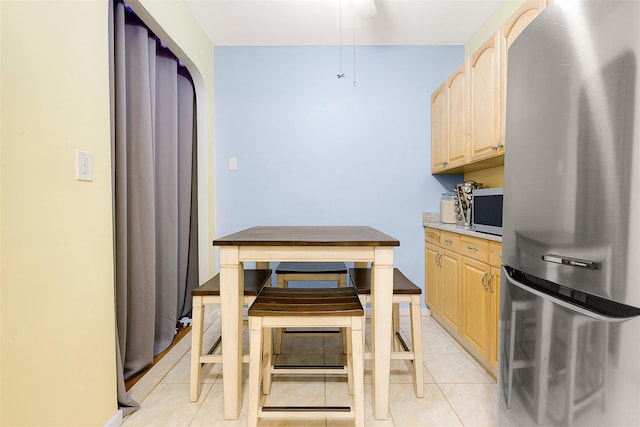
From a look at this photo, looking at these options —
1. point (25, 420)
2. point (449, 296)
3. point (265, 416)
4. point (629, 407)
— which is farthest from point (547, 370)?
point (25, 420)

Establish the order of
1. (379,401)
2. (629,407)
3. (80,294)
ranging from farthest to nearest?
(379,401) < (80,294) < (629,407)

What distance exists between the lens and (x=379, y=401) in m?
1.42

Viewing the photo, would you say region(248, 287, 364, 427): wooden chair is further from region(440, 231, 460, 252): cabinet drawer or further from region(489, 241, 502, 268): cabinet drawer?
region(440, 231, 460, 252): cabinet drawer

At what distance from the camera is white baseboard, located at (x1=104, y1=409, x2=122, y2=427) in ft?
4.41

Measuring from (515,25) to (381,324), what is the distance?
5.91 feet

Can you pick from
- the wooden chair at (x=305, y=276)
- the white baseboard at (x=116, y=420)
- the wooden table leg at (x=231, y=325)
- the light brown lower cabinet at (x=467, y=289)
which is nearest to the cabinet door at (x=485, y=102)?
the light brown lower cabinet at (x=467, y=289)

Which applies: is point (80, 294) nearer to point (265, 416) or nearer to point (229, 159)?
point (265, 416)

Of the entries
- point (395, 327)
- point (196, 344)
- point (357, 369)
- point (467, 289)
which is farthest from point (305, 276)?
point (467, 289)

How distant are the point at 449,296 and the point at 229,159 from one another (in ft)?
Answer: 7.27

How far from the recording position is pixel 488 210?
1.96 meters

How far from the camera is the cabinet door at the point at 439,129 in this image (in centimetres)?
253

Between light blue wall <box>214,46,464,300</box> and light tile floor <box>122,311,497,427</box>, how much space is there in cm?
107

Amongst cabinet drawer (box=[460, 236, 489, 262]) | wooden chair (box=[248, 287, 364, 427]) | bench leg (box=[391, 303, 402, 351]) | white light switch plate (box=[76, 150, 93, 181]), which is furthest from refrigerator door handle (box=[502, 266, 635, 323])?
white light switch plate (box=[76, 150, 93, 181])

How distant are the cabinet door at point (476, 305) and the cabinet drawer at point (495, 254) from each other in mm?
69
